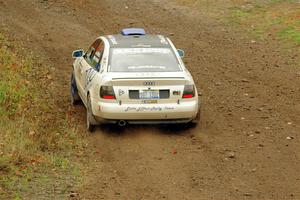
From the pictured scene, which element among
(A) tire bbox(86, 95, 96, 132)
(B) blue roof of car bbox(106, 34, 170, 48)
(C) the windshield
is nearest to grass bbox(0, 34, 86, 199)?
(A) tire bbox(86, 95, 96, 132)

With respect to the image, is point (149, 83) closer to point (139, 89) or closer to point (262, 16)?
point (139, 89)

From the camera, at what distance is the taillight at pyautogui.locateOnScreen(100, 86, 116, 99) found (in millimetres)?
11477

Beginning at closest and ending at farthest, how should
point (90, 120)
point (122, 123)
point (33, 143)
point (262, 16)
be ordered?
point (33, 143)
point (122, 123)
point (90, 120)
point (262, 16)

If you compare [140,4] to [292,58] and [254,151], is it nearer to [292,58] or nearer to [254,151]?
[292,58]

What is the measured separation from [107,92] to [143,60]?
1051mm

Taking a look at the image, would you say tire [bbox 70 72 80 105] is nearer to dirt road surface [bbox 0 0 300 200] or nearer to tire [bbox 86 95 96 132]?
dirt road surface [bbox 0 0 300 200]

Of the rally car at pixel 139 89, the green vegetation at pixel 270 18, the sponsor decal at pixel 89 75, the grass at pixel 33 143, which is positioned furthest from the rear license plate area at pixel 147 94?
the green vegetation at pixel 270 18

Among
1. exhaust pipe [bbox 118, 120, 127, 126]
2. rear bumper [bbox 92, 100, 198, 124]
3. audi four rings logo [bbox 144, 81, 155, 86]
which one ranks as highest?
audi four rings logo [bbox 144, 81, 155, 86]

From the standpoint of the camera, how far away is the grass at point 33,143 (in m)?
9.41

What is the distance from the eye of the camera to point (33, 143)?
10945mm

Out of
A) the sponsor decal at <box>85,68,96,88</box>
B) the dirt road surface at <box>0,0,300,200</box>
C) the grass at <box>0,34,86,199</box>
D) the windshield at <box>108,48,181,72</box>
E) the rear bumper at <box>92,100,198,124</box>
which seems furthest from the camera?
the sponsor decal at <box>85,68,96,88</box>

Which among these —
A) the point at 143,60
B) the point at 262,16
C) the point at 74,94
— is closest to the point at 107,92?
the point at 143,60

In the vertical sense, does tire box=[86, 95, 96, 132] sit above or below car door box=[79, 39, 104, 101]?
below

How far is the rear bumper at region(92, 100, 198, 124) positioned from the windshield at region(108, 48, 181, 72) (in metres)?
0.70
